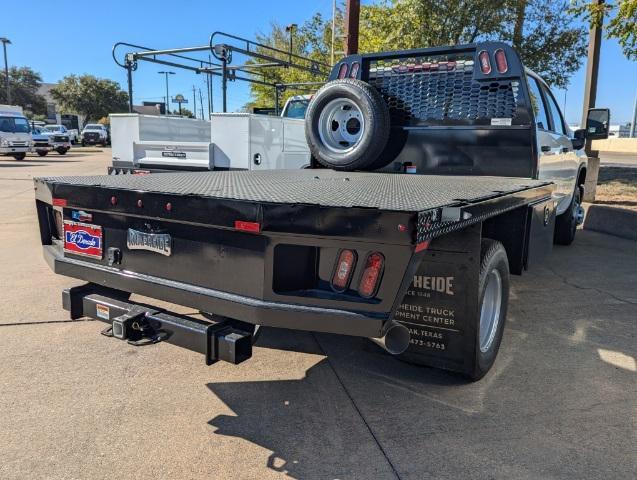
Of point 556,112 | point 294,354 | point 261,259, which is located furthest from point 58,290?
point 556,112

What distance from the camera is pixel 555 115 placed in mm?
6027

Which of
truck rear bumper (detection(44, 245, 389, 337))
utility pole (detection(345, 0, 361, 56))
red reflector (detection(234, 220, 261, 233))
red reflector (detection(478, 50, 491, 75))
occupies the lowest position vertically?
truck rear bumper (detection(44, 245, 389, 337))

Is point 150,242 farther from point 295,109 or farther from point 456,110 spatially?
point 295,109

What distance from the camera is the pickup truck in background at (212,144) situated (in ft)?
27.6

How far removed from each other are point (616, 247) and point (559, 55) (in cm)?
807

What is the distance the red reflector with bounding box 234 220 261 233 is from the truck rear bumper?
0.34m

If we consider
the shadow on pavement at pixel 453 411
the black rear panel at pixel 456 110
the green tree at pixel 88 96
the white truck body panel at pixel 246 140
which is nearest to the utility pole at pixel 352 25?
the white truck body panel at pixel 246 140

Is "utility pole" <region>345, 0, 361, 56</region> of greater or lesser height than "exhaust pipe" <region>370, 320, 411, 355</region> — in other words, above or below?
above

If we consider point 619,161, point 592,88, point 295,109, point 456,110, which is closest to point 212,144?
point 295,109

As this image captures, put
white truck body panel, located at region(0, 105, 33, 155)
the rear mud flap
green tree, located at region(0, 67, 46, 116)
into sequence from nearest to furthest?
the rear mud flap → white truck body panel, located at region(0, 105, 33, 155) → green tree, located at region(0, 67, 46, 116)

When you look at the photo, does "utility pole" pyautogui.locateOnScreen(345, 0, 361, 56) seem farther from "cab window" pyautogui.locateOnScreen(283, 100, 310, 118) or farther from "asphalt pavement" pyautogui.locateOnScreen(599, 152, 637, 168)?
"asphalt pavement" pyautogui.locateOnScreen(599, 152, 637, 168)

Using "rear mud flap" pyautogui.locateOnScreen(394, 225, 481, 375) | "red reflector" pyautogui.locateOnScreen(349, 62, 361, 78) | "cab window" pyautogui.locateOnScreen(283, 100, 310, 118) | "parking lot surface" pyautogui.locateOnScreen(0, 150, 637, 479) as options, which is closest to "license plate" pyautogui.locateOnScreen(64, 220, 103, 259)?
"parking lot surface" pyautogui.locateOnScreen(0, 150, 637, 479)

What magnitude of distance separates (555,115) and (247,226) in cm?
490

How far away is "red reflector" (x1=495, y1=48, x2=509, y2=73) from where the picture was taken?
14.7ft
